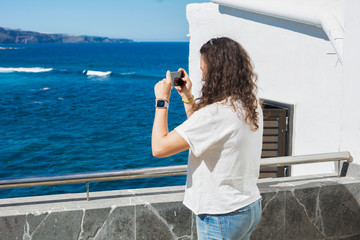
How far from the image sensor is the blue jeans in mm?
1975

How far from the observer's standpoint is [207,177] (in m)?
1.97

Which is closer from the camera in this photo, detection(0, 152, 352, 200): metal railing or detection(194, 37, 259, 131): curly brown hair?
detection(194, 37, 259, 131): curly brown hair

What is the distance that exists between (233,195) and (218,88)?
486 millimetres

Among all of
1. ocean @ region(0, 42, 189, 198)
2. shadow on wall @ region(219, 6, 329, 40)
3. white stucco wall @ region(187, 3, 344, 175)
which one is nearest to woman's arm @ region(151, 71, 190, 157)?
ocean @ region(0, 42, 189, 198)

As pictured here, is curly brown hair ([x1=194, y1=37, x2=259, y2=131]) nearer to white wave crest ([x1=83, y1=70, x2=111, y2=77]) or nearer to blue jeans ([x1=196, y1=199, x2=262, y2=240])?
blue jeans ([x1=196, y1=199, x2=262, y2=240])

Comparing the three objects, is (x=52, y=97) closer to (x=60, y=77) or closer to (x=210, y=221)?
(x=60, y=77)

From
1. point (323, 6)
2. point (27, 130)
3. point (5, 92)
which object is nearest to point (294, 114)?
point (323, 6)

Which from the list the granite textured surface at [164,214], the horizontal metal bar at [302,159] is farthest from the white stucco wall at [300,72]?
the granite textured surface at [164,214]

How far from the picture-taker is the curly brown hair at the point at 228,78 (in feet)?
6.37

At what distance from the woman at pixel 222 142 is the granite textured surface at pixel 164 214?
1071 millimetres

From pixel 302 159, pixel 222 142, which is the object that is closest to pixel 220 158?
pixel 222 142

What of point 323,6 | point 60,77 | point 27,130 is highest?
point 60,77

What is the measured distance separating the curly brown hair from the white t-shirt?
0.15 feet

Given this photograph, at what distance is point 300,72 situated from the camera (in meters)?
6.19
